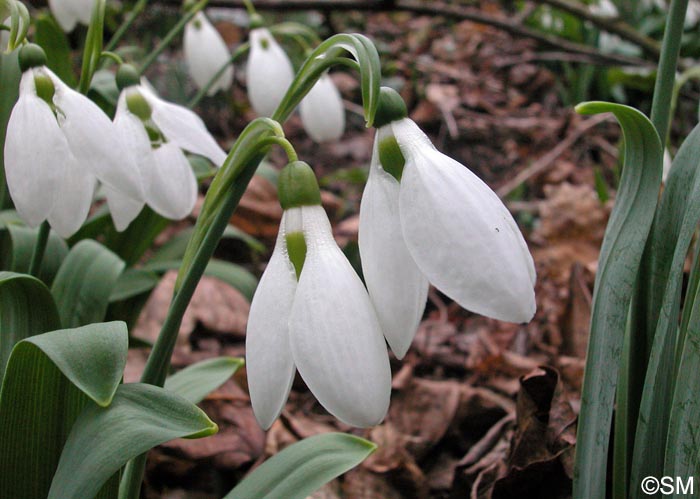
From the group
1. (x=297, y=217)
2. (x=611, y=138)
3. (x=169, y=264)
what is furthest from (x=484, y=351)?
(x=611, y=138)

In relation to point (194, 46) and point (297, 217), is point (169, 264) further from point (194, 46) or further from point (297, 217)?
point (297, 217)

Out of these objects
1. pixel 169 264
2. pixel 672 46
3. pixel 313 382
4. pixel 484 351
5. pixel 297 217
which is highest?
pixel 672 46

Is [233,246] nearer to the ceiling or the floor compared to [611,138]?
nearer to the floor

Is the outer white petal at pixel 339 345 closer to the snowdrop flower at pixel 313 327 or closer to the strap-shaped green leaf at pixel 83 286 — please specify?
the snowdrop flower at pixel 313 327

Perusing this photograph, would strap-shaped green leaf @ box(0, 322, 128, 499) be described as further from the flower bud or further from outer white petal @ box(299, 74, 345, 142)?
outer white petal @ box(299, 74, 345, 142)

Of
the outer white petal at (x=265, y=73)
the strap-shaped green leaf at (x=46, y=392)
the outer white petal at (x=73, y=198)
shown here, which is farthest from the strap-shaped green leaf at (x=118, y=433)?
the outer white petal at (x=265, y=73)

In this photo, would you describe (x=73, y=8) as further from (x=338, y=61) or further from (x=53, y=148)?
(x=338, y=61)
